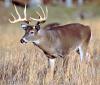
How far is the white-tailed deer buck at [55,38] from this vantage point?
38.3 ft

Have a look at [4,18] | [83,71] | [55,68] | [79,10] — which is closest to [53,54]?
[55,68]

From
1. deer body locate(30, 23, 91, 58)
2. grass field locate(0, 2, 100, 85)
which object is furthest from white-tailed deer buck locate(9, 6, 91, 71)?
grass field locate(0, 2, 100, 85)

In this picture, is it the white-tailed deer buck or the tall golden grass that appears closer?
the tall golden grass

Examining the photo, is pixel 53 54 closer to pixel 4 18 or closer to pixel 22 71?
pixel 22 71

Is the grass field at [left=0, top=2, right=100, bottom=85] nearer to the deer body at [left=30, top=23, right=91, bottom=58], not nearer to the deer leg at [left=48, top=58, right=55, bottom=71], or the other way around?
the deer leg at [left=48, top=58, right=55, bottom=71]

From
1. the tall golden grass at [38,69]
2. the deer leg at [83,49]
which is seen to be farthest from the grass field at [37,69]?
the deer leg at [83,49]

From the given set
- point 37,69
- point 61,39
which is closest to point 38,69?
point 37,69

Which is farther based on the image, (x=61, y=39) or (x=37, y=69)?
(x=61, y=39)

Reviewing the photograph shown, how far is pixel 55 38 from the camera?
1216 cm

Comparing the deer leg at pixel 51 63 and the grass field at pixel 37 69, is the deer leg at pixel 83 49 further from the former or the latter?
the deer leg at pixel 51 63

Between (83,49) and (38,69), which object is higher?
(38,69)

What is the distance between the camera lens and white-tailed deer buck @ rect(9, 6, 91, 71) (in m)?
11.7

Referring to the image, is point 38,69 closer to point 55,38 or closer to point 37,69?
point 37,69

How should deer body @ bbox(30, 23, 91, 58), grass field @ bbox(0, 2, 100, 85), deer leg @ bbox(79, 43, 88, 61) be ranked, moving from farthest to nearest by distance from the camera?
deer leg @ bbox(79, 43, 88, 61) < deer body @ bbox(30, 23, 91, 58) < grass field @ bbox(0, 2, 100, 85)
